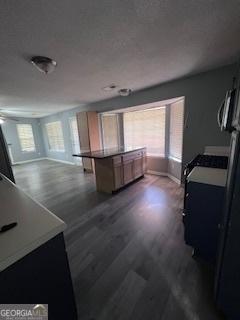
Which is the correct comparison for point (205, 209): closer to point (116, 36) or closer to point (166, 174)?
point (116, 36)

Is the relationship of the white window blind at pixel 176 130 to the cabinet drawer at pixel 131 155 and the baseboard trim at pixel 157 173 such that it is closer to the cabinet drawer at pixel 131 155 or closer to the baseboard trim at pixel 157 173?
the baseboard trim at pixel 157 173

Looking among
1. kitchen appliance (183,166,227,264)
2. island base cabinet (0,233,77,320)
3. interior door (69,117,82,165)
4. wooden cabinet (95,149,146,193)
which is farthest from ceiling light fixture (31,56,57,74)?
interior door (69,117,82,165)

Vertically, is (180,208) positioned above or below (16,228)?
below

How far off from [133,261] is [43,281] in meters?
1.15

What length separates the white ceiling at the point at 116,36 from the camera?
116 centimetres

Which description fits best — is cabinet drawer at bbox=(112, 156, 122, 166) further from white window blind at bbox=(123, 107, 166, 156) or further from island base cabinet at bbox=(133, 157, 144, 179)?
white window blind at bbox=(123, 107, 166, 156)

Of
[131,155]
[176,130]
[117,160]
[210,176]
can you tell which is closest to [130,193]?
[117,160]

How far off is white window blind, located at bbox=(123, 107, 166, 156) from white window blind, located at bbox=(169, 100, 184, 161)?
0.92ft

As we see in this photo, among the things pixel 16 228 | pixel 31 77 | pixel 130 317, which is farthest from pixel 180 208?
pixel 31 77

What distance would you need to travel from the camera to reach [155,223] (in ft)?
7.43

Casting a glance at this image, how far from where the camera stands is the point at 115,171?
325 centimetres

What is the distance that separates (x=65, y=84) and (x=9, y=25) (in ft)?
5.64

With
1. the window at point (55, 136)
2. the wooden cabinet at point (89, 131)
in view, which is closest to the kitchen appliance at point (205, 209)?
the wooden cabinet at point (89, 131)

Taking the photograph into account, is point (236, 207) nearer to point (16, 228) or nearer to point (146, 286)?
point (146, 286)
